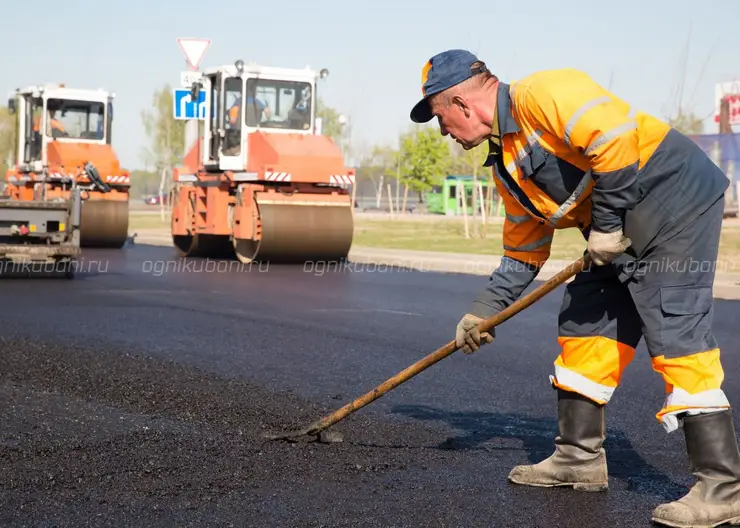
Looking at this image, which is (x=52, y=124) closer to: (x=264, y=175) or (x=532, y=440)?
(x=264, y=175)

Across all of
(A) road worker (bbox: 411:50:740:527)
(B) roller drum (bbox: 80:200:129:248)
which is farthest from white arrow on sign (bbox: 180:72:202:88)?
(A) road worker (bbox: 411:50:740:527)

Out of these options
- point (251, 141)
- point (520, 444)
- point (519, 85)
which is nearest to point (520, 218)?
point (519, 85)

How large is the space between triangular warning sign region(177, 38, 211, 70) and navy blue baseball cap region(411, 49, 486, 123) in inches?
572

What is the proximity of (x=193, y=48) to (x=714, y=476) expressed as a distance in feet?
51.0

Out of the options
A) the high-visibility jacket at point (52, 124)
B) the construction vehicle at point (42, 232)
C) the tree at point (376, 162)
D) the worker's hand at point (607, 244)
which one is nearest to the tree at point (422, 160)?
the tree at point (376, 162)

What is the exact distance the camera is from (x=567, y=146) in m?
3.75

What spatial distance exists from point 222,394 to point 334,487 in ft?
6.44

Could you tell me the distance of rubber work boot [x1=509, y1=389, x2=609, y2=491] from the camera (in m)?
4.20

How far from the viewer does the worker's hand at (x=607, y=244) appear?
374 cm

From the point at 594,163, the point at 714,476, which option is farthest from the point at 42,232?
the point at 714,476

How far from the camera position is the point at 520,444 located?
4938mm

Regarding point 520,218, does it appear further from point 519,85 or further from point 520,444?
point 520,444

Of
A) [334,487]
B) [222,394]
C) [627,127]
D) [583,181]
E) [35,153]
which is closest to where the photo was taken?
[627,127]

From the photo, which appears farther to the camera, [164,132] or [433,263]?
[164,132]
